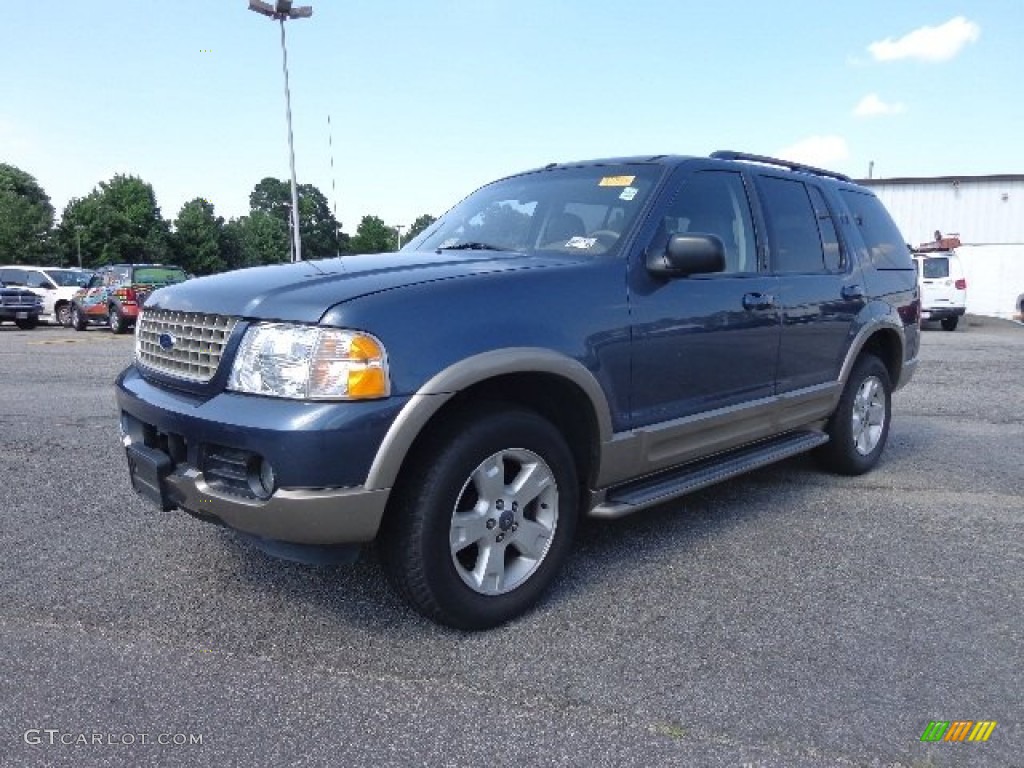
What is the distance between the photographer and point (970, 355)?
42.7 feet

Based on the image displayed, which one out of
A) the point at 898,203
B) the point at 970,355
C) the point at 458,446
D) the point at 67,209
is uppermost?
the point at 67,209

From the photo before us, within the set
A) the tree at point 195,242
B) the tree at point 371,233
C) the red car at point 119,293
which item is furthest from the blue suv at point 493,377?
the tree at point 371,233

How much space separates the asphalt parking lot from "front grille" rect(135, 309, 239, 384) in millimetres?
942

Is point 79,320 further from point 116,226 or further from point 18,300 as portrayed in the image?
point 116,226

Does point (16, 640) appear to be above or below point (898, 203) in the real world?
below

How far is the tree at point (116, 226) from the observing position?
2697 inches

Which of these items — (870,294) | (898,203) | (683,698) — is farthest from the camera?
(898,203)

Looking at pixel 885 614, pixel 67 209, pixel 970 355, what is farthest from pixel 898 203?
pixel 67 209

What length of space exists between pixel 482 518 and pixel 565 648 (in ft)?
1.78

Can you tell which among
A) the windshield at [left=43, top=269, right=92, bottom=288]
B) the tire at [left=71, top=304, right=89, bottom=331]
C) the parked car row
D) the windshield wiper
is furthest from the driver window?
the windshield at [left=43, top=269, right=92, bottom=288]

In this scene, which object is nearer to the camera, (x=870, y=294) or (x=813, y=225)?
(x=813, y=225)

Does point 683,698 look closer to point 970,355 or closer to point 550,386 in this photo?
point 550,386

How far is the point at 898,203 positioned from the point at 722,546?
113 feet

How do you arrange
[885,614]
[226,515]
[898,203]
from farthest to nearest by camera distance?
[898,203], [885,614], [226,515]
